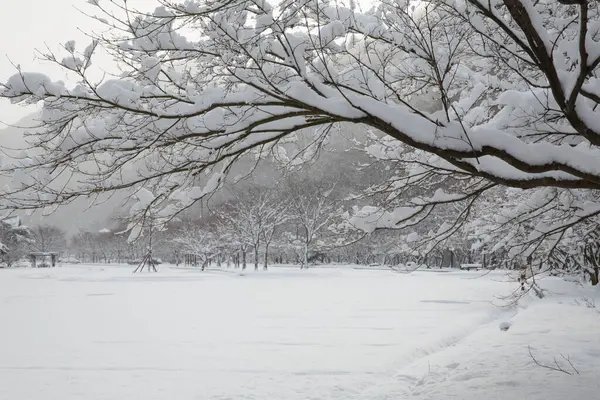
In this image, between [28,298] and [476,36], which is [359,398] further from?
[28,298]

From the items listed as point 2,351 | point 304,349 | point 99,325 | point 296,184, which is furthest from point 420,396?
point 296,184

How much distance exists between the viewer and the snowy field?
6266 mm

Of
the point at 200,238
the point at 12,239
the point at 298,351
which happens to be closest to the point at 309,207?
the point at 200,238

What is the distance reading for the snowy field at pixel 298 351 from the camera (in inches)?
247

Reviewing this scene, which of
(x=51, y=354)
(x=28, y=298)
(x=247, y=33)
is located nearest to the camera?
(x=247, y=33)

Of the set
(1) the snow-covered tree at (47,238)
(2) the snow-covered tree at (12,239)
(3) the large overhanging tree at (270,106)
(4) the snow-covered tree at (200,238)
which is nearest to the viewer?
(3) the large overhanging tree at (270,106)

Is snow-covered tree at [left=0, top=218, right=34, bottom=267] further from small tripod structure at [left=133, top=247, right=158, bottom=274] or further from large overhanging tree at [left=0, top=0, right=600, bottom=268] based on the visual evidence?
large overhanging tree at [left=0, top=0, right=600, bottom=268]

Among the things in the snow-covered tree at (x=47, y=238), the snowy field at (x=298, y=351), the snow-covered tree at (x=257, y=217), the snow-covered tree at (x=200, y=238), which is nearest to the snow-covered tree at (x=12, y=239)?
the snow-covered tree at (x=200, y=238)

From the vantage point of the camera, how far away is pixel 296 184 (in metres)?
51.8

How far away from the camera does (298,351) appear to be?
8.70 meters

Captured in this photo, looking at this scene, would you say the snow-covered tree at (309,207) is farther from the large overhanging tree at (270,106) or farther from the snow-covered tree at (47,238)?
the snow-covered tree at (47,238)

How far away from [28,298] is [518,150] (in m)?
19.9

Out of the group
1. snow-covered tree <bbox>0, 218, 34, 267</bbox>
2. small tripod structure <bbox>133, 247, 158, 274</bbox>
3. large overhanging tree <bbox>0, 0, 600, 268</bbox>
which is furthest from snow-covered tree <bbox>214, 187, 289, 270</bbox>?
large overhanging tree <bbox>0, 0, 600, 268</bbox>

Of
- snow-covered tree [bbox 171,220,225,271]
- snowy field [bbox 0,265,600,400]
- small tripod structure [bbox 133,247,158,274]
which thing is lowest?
snowy field [bbox 0,265,600,400]
